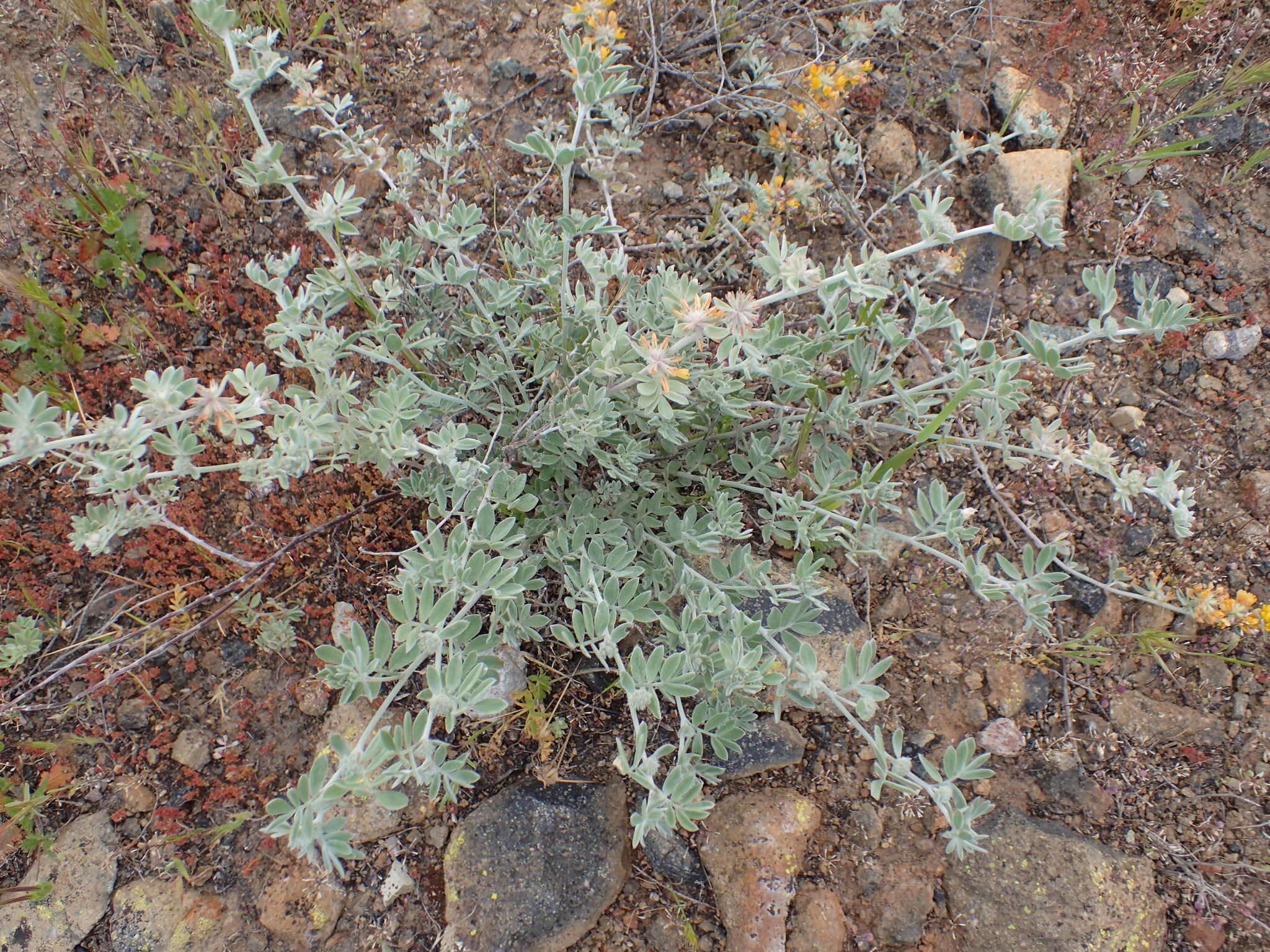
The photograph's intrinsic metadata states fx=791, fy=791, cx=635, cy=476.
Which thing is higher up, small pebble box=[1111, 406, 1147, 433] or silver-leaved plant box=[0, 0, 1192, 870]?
silver-leaved plant box=[0, 0, 1192, 870]

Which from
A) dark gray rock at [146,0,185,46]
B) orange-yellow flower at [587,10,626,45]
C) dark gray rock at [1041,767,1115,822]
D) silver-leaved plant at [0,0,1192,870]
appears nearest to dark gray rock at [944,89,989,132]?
silver-leaved plant at [0,0,1192,870]

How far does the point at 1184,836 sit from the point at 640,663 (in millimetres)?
2704

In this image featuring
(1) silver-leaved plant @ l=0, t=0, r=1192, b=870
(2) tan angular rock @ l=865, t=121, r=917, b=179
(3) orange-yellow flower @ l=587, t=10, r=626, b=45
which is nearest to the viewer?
(1) silver-leaved plant @ l=0, t=0, r=1192, b=870

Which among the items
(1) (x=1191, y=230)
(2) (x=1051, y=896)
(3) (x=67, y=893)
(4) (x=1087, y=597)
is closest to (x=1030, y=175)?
(1) (x=1191, y=230)

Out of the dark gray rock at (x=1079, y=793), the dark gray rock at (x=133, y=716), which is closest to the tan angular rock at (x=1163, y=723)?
the dark gray rock at (x=1079, y=793)

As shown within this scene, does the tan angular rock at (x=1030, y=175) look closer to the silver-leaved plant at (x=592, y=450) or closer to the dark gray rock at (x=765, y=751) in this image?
the silver-leaved plant at (x=592, y=450)

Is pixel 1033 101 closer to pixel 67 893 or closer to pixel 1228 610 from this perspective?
pixel 1228 610

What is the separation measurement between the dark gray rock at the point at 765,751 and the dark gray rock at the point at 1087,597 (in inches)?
58.6

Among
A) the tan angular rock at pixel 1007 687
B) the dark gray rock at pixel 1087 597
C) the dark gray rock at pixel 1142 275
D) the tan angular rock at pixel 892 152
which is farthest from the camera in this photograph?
the tan angular rock at pixel 892 152

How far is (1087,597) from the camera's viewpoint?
3699 millimetres

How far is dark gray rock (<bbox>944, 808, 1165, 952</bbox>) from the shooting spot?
10.3 feet

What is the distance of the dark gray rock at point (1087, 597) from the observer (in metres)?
3.70

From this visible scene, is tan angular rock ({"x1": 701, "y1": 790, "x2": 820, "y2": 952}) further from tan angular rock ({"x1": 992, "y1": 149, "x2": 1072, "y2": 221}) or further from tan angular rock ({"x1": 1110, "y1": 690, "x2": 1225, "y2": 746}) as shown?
tan angular rock ({"x1": 992, "y1": 149, "x2": 1072, "y2": 221})

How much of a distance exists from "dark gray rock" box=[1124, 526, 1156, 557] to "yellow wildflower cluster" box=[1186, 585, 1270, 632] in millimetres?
302
